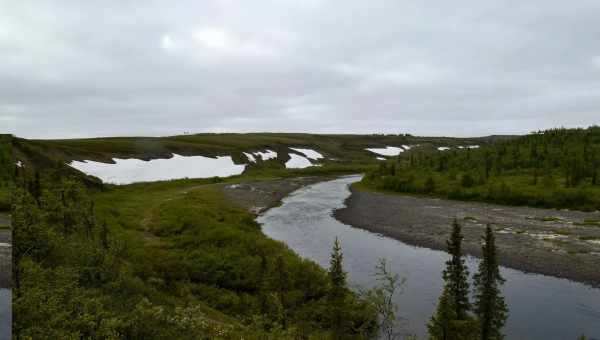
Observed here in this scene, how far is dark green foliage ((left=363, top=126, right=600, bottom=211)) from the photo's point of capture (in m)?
54.2

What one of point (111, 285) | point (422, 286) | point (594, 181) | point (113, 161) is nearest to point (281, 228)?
point (422, 286)

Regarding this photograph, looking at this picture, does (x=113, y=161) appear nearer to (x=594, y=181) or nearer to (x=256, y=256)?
(x=256, y=256)

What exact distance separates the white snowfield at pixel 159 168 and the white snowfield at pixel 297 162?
20.6 m

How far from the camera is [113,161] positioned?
8356 centimetres

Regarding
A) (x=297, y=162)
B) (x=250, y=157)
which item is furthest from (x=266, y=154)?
(x=297, y=162)

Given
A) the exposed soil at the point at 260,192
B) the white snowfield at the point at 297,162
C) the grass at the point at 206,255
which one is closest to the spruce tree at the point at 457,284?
the grass at the point at 206,255

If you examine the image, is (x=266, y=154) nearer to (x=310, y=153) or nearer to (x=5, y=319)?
(x=310, y=153)

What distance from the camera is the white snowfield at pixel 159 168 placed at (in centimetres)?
7394

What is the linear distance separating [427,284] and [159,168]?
75.0 m

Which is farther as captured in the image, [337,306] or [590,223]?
[590,223]

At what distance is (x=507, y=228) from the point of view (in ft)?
134

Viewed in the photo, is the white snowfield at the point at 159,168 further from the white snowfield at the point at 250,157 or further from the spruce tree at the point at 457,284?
the spruce tree at the point at 457,284

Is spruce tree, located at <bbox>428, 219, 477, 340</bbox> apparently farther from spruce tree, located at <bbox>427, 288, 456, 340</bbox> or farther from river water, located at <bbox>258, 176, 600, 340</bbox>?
river water, located at <bbox>258, 176, 600, 340</bbox>

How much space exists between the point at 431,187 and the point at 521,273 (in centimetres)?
4254
